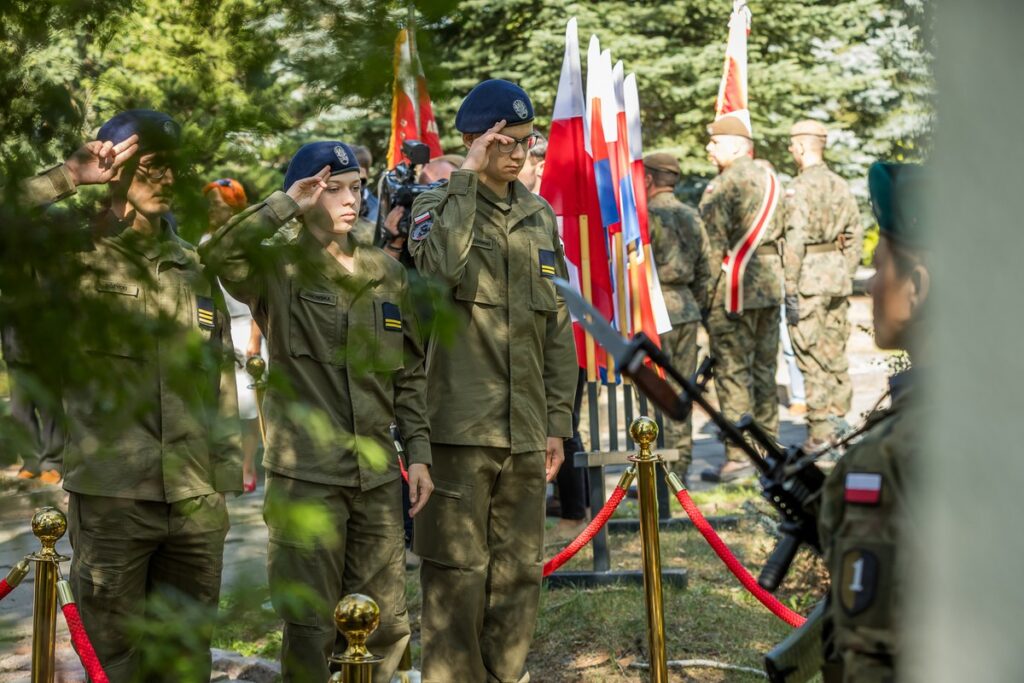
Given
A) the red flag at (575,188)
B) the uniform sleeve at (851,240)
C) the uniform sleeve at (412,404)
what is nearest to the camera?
the uniform sleeve at (412,404)

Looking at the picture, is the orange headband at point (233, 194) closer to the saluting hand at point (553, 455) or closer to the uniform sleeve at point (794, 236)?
the saluting hand at point (553, 455)

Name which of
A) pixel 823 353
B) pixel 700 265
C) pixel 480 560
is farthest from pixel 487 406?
pixel 823 353

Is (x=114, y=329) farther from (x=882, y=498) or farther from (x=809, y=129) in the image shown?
(x=809, y=129)

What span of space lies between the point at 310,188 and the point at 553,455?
5.17 ft

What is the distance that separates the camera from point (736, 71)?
35.1 ft

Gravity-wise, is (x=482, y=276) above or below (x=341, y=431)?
above

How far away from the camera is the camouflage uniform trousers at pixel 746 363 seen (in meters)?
10.7

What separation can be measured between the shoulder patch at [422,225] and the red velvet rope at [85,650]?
1.86 metres

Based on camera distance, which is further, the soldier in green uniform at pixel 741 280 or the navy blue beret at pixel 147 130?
the soldier in green uniform at pixel 741 280

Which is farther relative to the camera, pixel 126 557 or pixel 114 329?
pixel 126 557

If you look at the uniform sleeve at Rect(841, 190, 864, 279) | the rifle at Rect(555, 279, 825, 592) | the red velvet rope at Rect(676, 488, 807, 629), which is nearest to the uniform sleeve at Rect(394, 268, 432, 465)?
the red velvet rope at Rect(676, 488, 807, 629)

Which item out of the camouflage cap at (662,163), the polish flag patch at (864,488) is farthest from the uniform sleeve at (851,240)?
the polish flag patch at (864,488)

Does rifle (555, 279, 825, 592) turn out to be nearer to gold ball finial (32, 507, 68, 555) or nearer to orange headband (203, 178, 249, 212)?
orange headband (203, 178, 249, 212)

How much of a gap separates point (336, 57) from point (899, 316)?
50.2 inches
